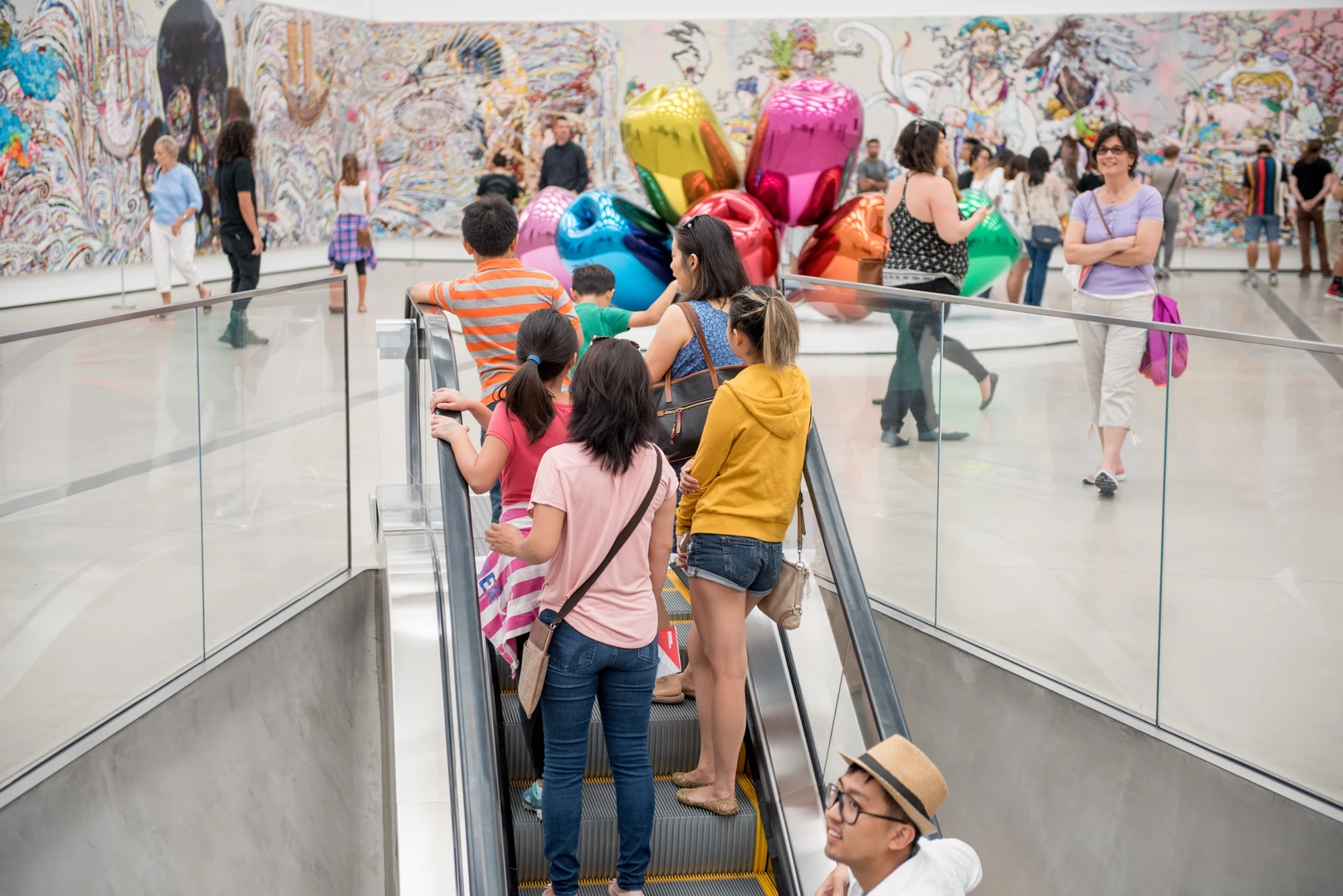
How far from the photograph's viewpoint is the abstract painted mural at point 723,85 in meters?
16.0

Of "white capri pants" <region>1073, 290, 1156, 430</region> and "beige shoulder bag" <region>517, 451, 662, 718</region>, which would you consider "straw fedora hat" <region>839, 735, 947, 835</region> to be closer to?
"beige shoulder bag" <region>517, 451, 662, 718</region>

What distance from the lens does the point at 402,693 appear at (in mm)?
3734

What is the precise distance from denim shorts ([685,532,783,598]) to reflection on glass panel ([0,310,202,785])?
2132mm

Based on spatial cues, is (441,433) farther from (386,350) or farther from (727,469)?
(386,350)

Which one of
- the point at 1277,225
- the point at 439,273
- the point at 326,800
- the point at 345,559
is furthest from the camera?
the point at 439,273

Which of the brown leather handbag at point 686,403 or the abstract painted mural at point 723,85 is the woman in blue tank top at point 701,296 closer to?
the brown leather handbag at point 686,403

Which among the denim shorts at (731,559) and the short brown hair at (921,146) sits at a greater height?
the short brown hair at (921,146)

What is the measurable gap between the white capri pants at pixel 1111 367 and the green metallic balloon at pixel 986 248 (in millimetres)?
4250

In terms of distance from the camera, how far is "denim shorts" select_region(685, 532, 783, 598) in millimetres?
3301

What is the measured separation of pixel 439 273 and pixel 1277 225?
10.9 m

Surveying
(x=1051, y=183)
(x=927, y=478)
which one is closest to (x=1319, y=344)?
(x=927, y=478)

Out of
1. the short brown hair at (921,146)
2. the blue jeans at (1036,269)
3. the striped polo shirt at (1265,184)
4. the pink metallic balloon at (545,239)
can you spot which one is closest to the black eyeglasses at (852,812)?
the short brown hair at (921,146)

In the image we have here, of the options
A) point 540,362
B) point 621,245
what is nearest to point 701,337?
point 540,362

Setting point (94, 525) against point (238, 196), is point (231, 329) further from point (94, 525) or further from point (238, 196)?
point (238, 196)
